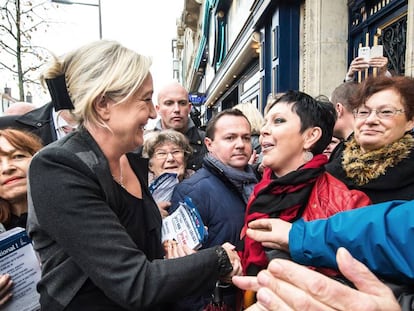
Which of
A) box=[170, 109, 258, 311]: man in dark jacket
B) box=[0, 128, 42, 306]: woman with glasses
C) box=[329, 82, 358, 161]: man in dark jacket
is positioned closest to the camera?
box=[0, 128, 42, 306]: woman with glasses

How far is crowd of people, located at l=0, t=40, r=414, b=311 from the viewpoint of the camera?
102 cm

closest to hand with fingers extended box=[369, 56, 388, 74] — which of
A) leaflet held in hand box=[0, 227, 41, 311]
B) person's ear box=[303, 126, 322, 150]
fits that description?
person's ear box=[303, 126, 322, 150]

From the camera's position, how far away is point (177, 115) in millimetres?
3512

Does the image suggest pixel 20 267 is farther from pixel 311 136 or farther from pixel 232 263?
pixel 311 136

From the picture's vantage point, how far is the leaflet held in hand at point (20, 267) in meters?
1.53

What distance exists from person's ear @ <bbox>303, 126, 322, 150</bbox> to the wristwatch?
2.43ft

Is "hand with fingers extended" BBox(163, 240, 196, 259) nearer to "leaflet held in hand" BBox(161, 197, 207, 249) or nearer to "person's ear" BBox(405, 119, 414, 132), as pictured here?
"leaflet held in hand" BBox(161, 197, 207, 249)

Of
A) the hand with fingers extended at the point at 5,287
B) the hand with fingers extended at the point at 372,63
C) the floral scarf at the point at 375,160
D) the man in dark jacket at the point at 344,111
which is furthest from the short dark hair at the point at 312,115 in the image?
the hand with fingers extended at the point at 5,287

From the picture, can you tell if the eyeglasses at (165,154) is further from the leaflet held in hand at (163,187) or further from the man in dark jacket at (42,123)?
the man in dark jacket at (42,123)

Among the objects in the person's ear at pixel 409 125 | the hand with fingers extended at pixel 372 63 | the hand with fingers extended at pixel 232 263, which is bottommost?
the hand with fingers extended at pixel 232 263

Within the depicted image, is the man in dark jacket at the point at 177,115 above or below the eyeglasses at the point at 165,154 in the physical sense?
above

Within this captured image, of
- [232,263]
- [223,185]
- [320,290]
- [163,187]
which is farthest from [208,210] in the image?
[320,290]

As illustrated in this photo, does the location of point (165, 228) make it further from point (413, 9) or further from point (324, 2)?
point (324, 2)

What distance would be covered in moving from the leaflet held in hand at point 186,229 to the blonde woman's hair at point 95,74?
0.61 m
